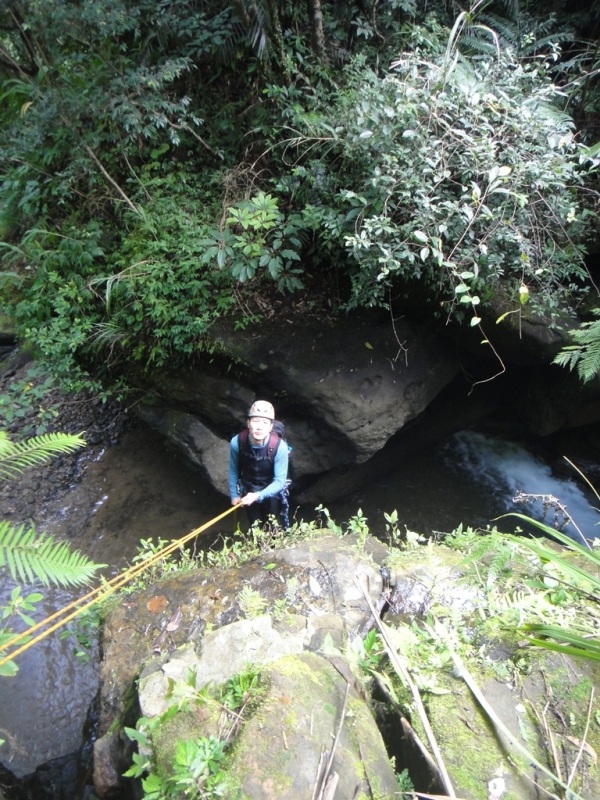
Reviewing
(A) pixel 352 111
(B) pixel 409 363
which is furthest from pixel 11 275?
(B) pixel 409 363

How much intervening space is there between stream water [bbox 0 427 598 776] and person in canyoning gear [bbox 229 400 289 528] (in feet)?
4.59

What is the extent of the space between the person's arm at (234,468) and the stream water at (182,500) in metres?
1.36

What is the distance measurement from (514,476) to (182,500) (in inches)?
174

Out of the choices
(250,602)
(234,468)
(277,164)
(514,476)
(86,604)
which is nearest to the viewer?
(250,602)

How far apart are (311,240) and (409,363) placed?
5.50ft

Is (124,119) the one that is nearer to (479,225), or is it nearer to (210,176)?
(210,176)

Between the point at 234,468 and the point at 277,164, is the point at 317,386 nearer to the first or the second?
the point at 234,468

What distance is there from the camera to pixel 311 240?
4.84m

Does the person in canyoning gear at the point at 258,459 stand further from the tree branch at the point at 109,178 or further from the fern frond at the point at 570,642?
the tree branch at the point at 109,178

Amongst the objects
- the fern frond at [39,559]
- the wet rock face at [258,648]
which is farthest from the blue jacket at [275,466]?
the fern frond at [39,559]

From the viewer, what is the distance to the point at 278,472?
13.4 ft

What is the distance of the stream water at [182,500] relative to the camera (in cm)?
A: 414

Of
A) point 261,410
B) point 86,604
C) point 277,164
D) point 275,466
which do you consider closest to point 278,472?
point 275,466

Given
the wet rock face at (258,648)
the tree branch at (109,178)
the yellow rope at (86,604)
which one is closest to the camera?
the wet rock face at (258,648)
